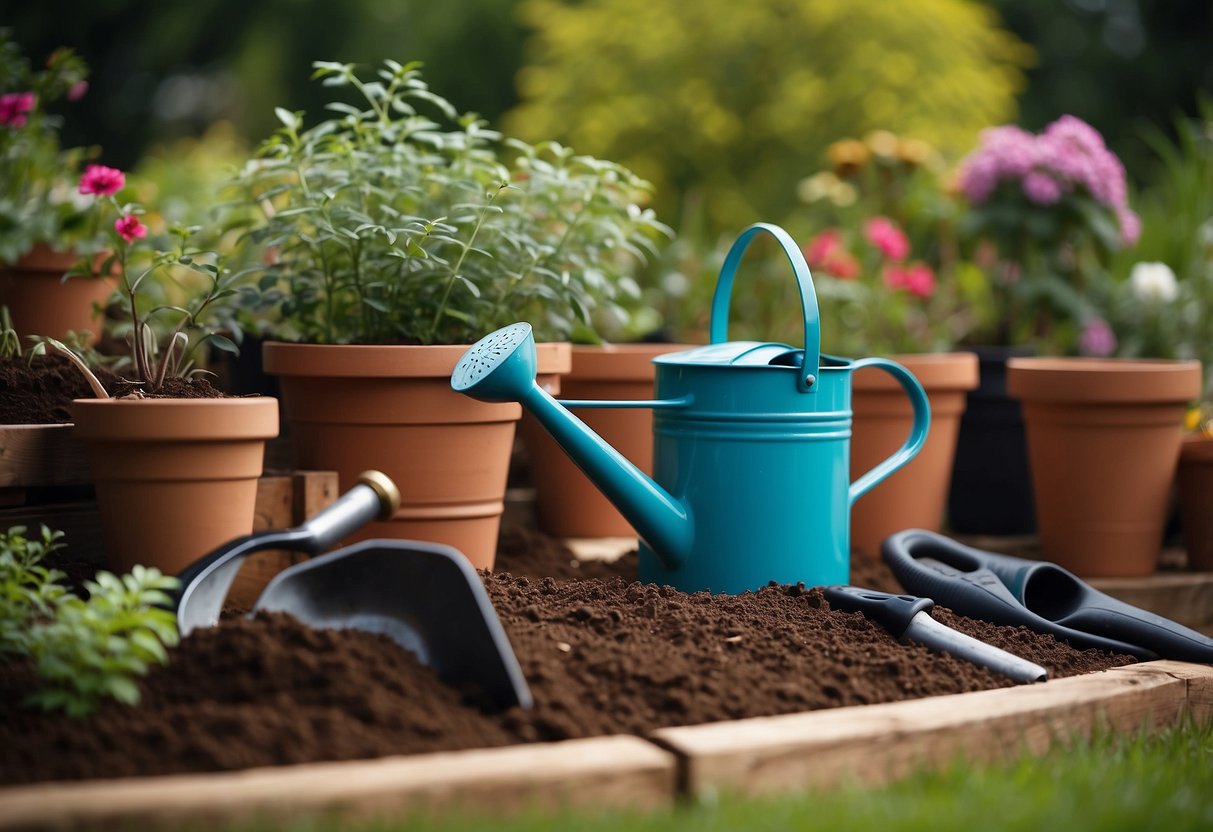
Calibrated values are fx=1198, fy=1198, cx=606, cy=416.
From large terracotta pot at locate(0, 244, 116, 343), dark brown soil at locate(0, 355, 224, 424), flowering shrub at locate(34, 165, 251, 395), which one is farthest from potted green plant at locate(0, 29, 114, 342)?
dark brown soil at locate(0, 355, 224, 424)

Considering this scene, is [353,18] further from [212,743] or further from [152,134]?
[212,743]

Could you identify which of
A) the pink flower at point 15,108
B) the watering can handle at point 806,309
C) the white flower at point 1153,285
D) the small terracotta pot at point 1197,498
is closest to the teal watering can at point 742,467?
the watering can handle at point 806,309

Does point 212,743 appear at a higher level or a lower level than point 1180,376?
lower

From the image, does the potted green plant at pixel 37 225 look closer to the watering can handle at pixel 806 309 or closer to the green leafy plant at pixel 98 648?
the green leafy plant at pixel 98 648

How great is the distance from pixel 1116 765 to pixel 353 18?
645 inches

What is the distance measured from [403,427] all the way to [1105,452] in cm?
162

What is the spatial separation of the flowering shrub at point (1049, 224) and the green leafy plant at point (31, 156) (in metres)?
2.56

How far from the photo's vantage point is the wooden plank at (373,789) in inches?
47.3

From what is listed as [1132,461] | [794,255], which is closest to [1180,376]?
[1132,461]

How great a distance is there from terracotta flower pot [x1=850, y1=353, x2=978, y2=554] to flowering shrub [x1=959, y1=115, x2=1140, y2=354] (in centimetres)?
83

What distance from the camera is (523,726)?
58.6 inches

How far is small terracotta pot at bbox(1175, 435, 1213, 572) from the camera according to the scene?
2.86m

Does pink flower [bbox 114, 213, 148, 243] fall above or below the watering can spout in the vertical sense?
above

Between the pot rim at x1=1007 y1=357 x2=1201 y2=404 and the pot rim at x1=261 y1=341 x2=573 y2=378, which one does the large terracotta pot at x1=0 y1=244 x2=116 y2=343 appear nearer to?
the pot rim at x1=261 y1=341 x2=573 y2=378
